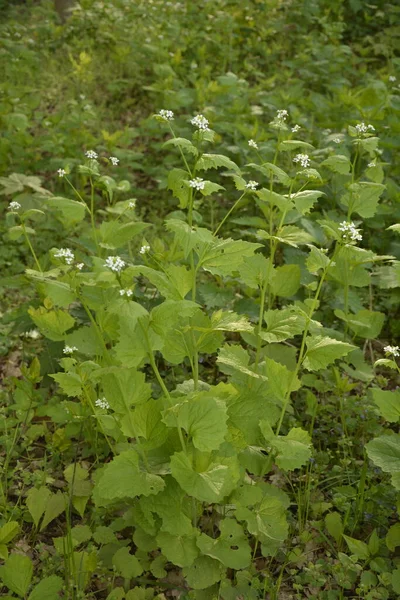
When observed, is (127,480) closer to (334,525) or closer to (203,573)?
(203,573)

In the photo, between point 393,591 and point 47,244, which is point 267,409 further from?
point 47,244

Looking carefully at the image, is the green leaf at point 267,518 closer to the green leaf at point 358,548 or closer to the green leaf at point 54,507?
the green leaf at point 358,548

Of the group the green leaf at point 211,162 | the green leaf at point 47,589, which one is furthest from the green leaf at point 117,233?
the green leaf at point 47,589

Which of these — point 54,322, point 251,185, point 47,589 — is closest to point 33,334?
point 54,322

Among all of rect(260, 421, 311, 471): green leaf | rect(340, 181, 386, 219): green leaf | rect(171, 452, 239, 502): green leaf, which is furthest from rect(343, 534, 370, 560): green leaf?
rect(340, 181, 386, 219): green leaf

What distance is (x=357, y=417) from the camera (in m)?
2.84

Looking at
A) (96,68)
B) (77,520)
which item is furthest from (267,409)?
(96,68)

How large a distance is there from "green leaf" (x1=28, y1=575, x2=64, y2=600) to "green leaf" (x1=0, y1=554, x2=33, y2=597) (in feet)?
0.14

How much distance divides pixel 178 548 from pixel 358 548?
713mm

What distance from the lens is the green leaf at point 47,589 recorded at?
1.99 metres

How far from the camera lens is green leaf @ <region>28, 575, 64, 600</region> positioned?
1.99 meters

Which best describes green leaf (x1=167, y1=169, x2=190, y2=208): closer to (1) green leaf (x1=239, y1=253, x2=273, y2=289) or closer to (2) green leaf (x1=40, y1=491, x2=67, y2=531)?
(1) green leaf (x1=239, y1=253, x2=273, y2=289)

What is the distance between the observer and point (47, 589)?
199 centimetres

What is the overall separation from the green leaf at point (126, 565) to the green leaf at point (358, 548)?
79 centimetres
